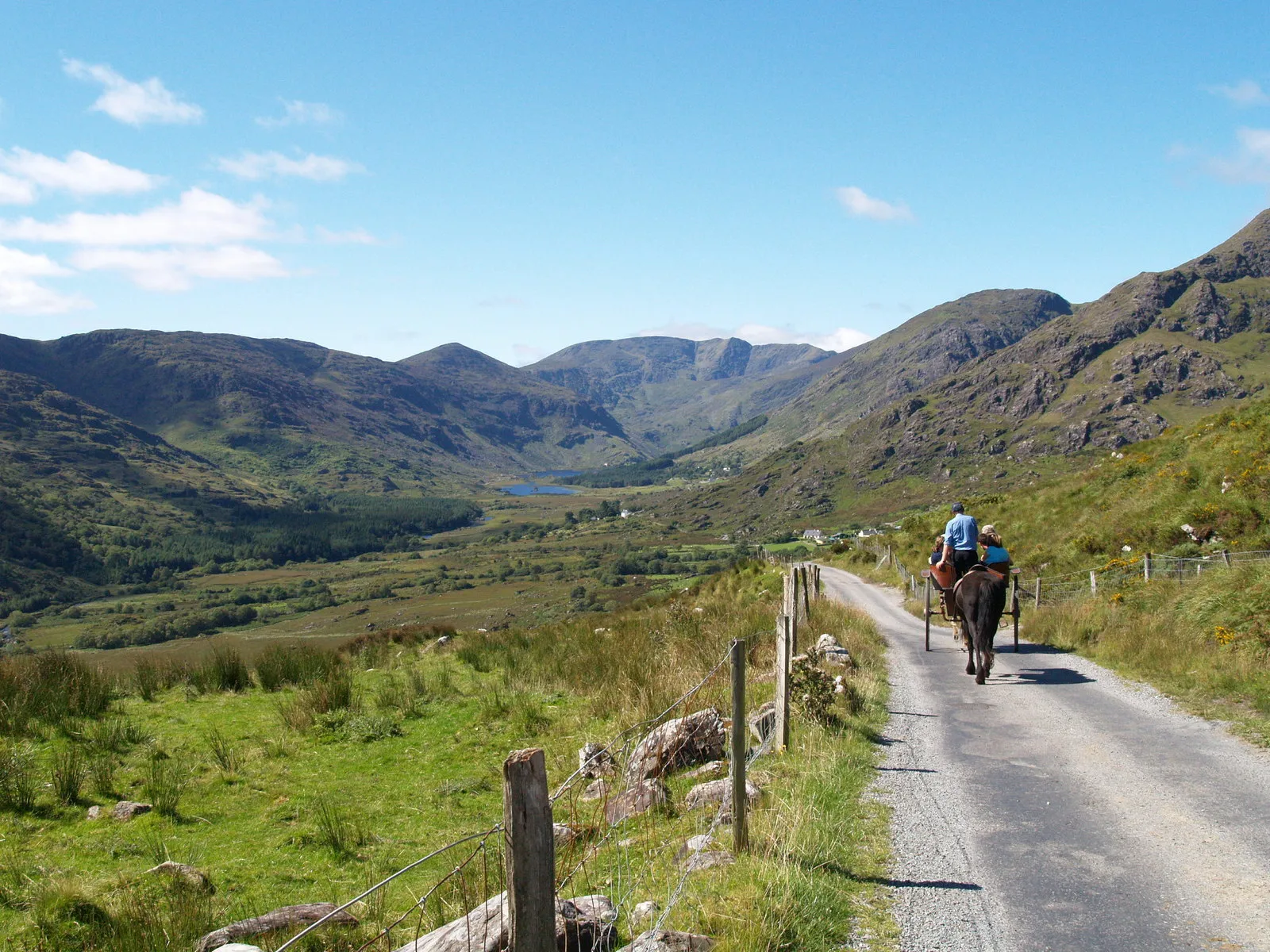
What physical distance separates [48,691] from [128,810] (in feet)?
17.8

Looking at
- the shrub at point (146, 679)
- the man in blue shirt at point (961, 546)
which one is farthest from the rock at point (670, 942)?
the shrub at point (146, 679)

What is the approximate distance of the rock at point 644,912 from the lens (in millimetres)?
4844

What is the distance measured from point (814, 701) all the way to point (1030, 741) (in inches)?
95.3

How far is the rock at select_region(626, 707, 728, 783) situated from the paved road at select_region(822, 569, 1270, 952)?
1.86m

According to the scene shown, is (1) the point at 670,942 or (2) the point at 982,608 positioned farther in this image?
(2) the point at 982,608

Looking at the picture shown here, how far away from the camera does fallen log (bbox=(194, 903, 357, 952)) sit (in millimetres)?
5211

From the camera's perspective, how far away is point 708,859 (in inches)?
225

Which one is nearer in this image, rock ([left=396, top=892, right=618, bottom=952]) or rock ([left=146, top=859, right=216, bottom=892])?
rock ([left=396, top=892, right=618, bottom=952])

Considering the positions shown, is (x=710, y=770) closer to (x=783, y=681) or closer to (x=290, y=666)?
(x=783, y=681)

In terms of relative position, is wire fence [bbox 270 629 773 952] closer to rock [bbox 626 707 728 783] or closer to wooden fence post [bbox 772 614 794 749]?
rock [bbox 626 707 728 783]

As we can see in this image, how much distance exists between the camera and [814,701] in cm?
934

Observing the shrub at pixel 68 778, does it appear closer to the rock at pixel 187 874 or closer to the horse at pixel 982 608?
the rock at pixel 187 874

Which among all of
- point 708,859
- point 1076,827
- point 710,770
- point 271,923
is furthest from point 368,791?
point 1076,827

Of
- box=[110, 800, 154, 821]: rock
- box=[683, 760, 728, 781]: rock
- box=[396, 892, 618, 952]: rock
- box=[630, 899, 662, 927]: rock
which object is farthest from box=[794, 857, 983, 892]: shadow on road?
box=[110, 800, 154, 821]: rock
